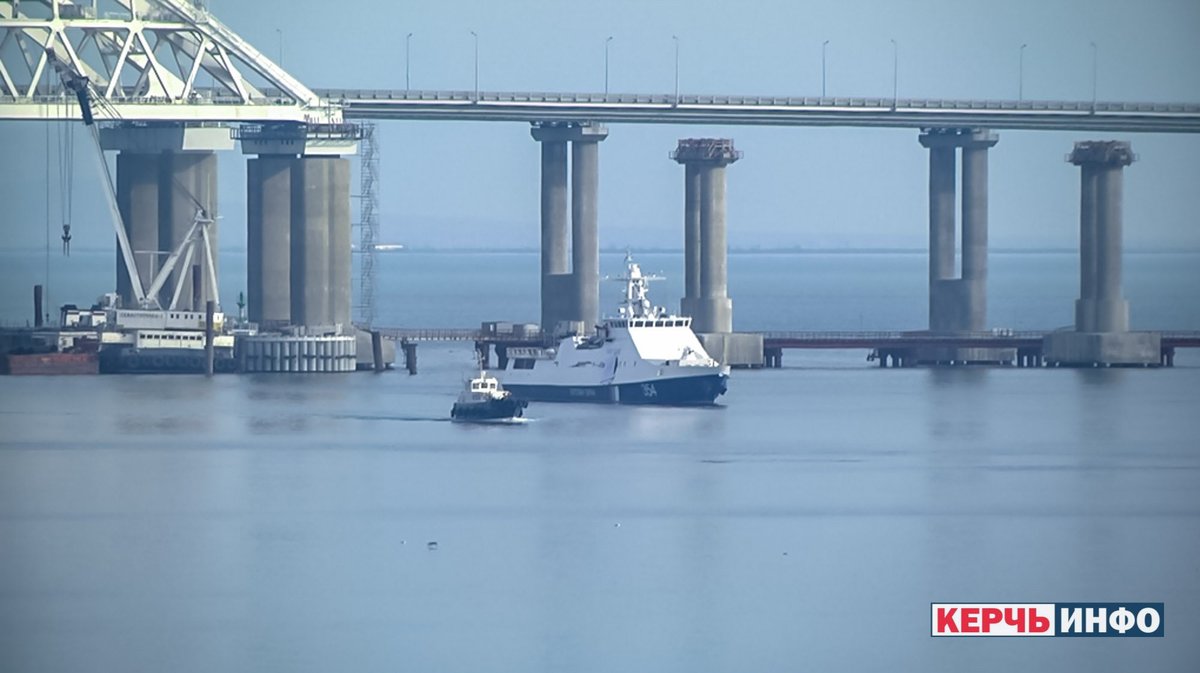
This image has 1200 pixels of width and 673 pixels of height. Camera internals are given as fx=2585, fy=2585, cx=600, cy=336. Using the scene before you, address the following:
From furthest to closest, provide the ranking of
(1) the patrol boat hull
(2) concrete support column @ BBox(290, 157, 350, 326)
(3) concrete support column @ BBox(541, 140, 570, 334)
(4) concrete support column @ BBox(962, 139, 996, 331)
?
(4) concrete support column @ BBox(962, 139, 996, 331) < (3) concrete support column @ BBox(541, 140, 570, 334) < (2) concrete support column @ BBox(290, 157, 350, 326) < (1) the patrol boat hull

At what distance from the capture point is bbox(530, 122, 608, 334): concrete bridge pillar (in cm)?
12700

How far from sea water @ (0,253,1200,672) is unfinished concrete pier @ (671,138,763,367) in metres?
25.1

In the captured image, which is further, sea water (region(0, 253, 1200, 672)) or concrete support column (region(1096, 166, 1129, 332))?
concrete support column (region(1096, 166, 1129, 332))

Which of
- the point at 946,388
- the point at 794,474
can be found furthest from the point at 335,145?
the point at 794,474

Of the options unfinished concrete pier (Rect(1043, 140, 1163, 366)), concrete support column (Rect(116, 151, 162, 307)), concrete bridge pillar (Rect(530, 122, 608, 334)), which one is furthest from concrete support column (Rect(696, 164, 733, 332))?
concrete support column (Rect(116, 151, 162, 307))

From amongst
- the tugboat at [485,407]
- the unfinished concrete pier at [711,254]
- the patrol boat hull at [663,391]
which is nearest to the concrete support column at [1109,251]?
the unfinished concrete pier at [711,254]

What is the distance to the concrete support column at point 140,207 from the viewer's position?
5005 inches

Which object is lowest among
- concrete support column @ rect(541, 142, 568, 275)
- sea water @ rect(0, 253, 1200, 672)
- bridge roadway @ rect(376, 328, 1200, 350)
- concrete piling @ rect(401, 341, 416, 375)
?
sea water @ rect(0, 253, 1200, 672)

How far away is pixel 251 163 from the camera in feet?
404

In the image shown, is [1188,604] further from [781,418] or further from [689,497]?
[781,418]

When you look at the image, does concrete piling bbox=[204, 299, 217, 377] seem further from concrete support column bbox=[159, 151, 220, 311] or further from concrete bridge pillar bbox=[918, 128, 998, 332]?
concrete bridge pillar bbox=[918, 128, 998, 332]

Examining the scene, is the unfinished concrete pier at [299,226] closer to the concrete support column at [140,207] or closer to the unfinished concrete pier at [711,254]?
the concrete support column at [140,207]

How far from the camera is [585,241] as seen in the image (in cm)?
12719

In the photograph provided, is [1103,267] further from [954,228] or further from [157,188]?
[157,188]
